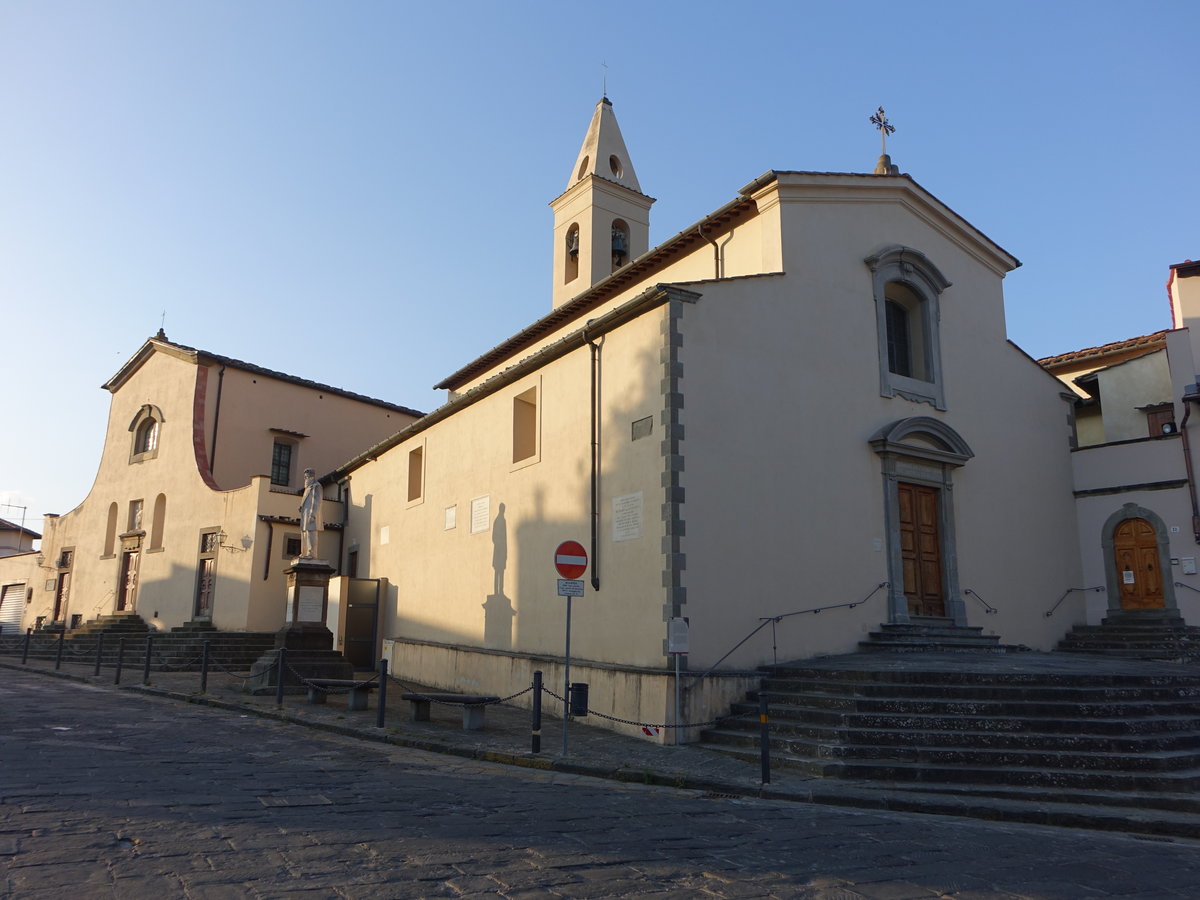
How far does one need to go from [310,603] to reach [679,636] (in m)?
9.34

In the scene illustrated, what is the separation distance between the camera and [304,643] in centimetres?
1694

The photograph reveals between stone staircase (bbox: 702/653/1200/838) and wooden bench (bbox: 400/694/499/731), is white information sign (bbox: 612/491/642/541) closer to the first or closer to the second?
stone staircase (bbox: 702/653/1200/838)

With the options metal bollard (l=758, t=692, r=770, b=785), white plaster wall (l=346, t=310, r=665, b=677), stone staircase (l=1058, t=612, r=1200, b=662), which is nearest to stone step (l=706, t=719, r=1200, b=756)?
metal bollard (l=758, t=692, r=770, b=785)

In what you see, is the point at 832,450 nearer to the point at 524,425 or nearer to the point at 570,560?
the point at 570,560

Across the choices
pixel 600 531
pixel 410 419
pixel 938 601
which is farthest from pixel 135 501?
pixel 938 601

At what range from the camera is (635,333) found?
510 inches

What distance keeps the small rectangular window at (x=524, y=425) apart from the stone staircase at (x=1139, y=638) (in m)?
10.00

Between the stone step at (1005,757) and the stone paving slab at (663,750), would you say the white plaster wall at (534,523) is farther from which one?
the stone step at (1005,757)

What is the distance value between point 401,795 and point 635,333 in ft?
24.3

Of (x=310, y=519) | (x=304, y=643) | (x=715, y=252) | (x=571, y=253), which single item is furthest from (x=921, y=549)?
(x=571, y=253)

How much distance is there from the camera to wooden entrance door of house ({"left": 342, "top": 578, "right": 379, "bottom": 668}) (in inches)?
808

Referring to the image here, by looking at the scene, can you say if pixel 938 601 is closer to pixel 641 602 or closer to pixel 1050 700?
pixel 1050 700

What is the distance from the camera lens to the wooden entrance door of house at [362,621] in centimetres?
2052

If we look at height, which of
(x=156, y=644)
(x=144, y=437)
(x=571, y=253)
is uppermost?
(x=571, y=253)
